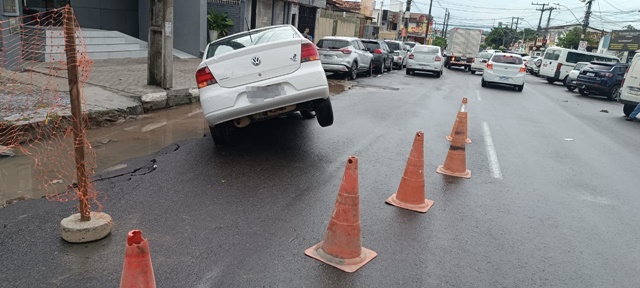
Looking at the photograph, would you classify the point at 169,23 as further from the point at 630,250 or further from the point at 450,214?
the point at 630,250

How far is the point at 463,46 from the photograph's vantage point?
33156 millimetres

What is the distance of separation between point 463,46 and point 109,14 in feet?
80.9

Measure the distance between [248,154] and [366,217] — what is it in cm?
248

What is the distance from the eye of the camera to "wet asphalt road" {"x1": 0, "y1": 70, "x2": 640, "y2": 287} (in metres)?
3.36

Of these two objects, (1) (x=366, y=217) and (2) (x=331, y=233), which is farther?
(1) (x=366, y=217)

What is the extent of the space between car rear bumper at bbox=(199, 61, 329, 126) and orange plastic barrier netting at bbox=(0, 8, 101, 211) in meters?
1.46

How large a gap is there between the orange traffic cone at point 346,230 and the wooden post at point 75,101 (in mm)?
1923

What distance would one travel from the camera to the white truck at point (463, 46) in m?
32.9

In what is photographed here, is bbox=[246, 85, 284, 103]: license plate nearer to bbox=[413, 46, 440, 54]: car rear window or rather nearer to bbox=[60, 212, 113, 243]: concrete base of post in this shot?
bbox=[60, 212, 113, 243]: concrete base of post

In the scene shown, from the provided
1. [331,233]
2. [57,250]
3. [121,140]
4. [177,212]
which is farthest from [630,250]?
[121,140]

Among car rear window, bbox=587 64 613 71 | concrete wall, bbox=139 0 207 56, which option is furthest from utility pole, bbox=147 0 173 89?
car rear window, bbox=587 64 613 71

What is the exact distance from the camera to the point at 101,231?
3.69 m

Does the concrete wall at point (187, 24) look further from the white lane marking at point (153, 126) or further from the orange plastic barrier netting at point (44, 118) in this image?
the white lane marking at point (153, 126)

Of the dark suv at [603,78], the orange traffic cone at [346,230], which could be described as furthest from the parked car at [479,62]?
the orange traffic cone at [346,230]
